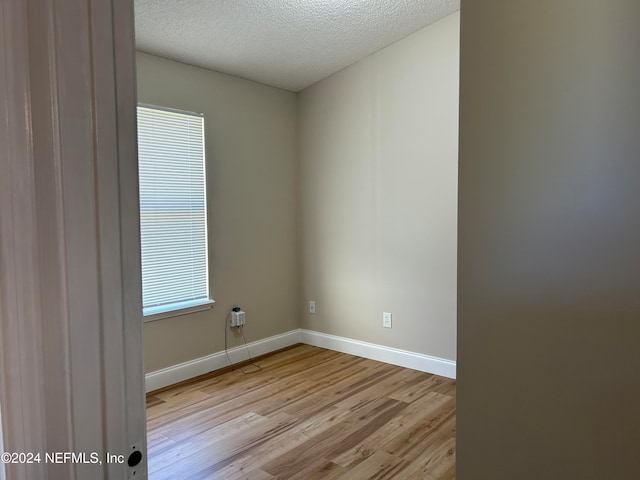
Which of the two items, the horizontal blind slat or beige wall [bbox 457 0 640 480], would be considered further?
the horizontal blind slat

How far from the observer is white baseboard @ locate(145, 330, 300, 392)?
3.13m

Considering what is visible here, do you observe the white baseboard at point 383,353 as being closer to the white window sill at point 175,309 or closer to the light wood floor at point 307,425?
the light wood floor at point 307,425

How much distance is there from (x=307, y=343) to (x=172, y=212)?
1931mm

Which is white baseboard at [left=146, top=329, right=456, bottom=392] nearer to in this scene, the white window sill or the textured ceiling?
the white window sill

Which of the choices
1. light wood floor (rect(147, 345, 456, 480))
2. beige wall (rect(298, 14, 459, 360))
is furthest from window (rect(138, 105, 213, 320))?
beige wall (rect(298, 14, 459, 360))

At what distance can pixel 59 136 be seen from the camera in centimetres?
55

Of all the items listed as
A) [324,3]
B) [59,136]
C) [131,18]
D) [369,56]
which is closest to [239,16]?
[324,3]

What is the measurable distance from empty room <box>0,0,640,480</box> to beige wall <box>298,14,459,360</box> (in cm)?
2

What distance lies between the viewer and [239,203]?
3648 millimetres

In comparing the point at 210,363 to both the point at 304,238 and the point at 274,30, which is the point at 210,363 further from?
the point at 274,30

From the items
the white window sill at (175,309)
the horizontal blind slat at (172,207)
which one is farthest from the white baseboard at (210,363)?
the horizontal blind slat at (172,207)

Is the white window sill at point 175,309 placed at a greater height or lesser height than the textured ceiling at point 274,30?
lesser

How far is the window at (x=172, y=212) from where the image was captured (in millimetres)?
3023

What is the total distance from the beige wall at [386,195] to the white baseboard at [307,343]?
69 mm
